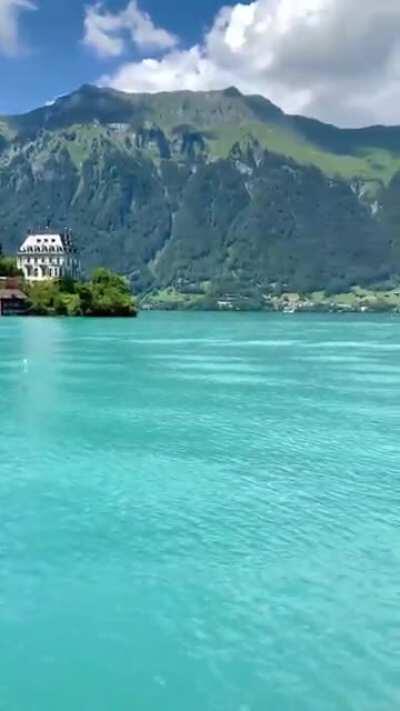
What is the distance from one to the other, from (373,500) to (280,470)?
547 centimetres

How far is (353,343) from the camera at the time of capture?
132500mm

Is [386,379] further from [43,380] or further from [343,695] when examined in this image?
[343,695]

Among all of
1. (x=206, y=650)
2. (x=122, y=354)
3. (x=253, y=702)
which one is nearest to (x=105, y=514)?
(x=206, y=650)

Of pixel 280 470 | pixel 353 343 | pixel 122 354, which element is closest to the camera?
pixel 280 470

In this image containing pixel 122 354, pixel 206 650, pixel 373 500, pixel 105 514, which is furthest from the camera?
pixel 122 354

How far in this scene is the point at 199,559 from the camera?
76.6ft

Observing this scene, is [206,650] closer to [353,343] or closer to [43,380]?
[43,380]

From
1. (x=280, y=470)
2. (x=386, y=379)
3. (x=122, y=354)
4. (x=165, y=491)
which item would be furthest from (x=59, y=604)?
(x=122, y=354)

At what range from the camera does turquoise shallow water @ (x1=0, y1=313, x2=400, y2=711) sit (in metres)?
16.7

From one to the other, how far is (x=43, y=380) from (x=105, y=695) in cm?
5315

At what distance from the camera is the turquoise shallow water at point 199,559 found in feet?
Result: 54.9

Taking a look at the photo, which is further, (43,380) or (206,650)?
(43,380)

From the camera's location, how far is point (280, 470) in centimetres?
3459

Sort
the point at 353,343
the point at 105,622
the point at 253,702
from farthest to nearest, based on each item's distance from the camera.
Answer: the point at 353,343, the point at 105,622, the point at 253,702
